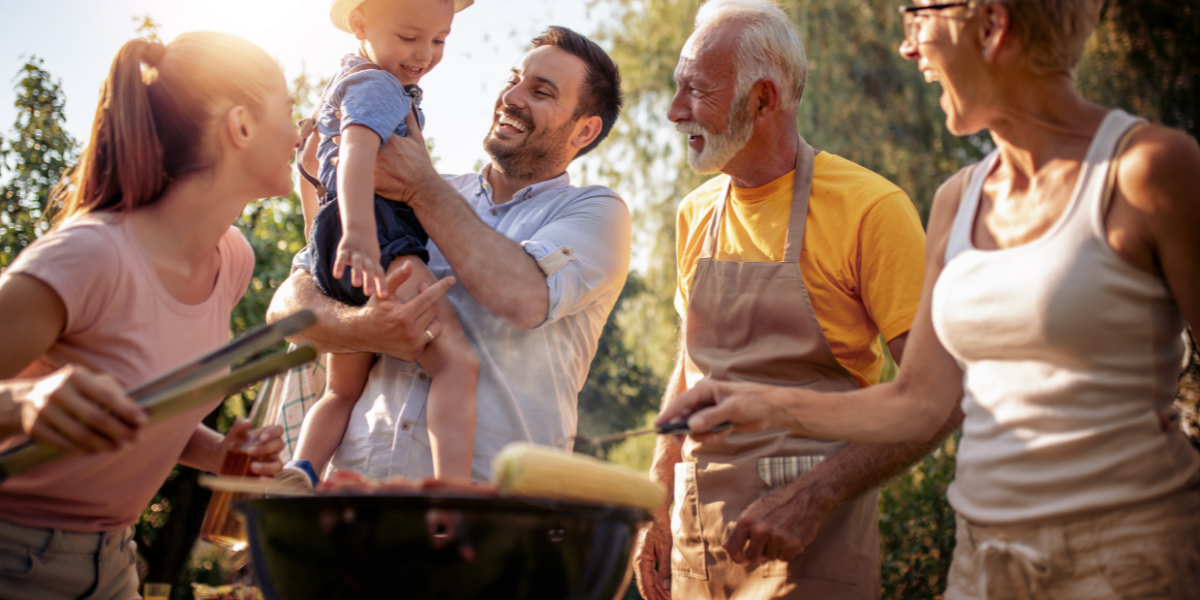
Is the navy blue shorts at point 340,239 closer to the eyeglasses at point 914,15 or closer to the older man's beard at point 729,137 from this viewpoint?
the older man's beard at point 729,137

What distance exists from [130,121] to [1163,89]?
776cm

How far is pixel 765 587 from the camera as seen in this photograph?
254 centimetres

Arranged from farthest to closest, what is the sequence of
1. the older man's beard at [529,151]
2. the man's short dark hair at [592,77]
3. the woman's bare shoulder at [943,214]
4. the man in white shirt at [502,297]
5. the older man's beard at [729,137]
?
the man's short dark hair at [592,77] < the older man's beard at [529,151] < the older man's beard at [729,137] < the man in white shirt at [502,297] < the woman's bare shoulder at [943,214]

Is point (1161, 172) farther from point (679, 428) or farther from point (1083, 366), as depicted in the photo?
point (679, 428)

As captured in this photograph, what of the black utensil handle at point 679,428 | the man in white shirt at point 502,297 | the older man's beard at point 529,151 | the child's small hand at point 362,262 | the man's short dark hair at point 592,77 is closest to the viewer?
the black utensil handle at point 679,428

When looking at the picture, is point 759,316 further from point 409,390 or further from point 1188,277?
point 1188,277

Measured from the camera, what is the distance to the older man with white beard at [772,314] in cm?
248

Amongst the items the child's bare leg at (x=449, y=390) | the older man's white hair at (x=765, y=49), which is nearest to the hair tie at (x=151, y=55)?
the child's bare leg at (x=449, y=390)

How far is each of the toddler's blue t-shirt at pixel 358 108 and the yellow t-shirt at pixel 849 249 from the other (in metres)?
1.12

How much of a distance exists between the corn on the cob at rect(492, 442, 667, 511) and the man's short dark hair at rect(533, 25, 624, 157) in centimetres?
179

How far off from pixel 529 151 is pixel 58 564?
181cm

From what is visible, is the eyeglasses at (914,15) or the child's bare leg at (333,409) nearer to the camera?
the eyeglasses at (914,15)

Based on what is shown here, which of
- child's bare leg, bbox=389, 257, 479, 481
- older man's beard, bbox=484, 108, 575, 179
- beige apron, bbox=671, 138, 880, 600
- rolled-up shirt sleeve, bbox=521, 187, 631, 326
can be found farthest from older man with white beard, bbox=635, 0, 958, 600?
child's bare leg, bbox=389, 257, 479, 481

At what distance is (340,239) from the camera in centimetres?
265
